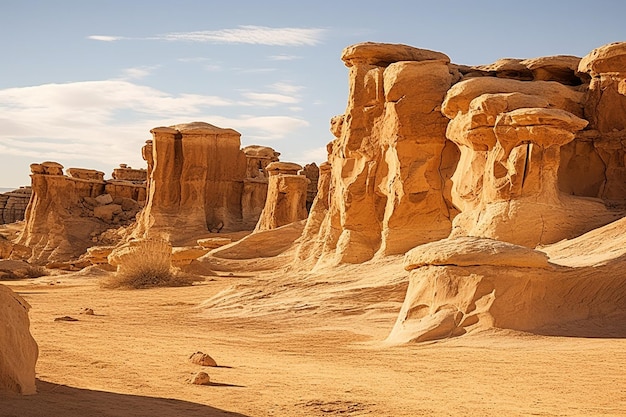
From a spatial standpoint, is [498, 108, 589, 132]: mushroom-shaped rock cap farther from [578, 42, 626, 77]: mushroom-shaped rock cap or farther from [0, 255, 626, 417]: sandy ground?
[0, 255, 626, 417]: sandy ground

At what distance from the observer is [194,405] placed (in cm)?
618

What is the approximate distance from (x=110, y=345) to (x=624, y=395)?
18.0ft

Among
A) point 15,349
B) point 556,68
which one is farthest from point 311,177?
point 15,349

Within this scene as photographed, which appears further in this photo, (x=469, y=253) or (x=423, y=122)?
(x=423, y=122)

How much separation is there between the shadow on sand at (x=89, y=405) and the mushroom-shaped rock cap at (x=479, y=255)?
489cm

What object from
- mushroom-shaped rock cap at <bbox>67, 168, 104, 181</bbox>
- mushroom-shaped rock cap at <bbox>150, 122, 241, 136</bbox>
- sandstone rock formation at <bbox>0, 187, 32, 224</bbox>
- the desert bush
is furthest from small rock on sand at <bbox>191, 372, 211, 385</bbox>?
sandstone rock formation at <bbox>0, 187, 32, 224</bbox>

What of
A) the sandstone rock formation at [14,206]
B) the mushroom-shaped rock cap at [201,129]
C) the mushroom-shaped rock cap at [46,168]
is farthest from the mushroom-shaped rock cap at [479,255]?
the sandstone rock formation at [14,206]

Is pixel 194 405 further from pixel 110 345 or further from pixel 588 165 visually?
pixel 588 165

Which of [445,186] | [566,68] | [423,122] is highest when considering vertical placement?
[566,68]

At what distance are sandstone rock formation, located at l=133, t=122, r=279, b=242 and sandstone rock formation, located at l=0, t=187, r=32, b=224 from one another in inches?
733

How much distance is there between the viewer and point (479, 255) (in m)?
10.3

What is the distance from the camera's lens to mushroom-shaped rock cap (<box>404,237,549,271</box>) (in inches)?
405

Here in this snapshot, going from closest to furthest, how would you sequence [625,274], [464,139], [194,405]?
[194,405] → [625,274] → [464,139]

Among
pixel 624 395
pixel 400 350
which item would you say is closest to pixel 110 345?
pixel 400 350
